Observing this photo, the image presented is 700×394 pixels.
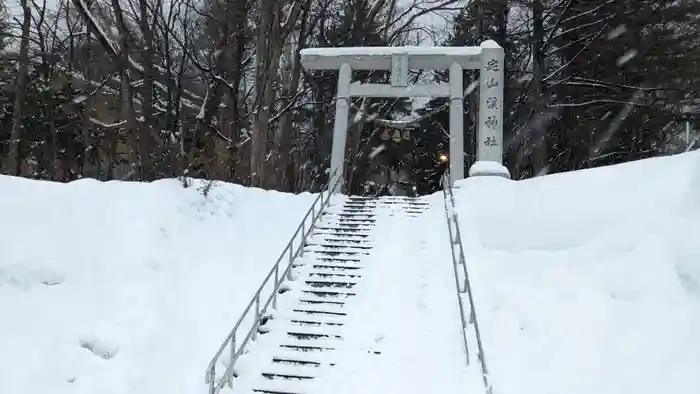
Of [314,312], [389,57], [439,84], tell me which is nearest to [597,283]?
[314,312]

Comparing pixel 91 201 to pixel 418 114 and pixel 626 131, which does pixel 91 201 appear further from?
pixel 418 114

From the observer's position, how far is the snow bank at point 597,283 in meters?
6.82

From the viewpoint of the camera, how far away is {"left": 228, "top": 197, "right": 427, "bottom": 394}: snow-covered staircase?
730cm

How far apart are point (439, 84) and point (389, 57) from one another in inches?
57.0

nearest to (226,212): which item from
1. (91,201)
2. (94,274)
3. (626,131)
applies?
(91,201)

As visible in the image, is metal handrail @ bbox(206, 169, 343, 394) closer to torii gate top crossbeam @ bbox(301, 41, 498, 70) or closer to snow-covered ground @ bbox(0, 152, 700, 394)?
snow-covered ground @ bbox(0, 152, 700, 394)

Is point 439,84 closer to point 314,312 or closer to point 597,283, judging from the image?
point 597,283

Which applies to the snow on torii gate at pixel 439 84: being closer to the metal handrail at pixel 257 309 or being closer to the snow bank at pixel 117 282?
the metal handrail at pixel 257 309

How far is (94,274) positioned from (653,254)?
7802mm

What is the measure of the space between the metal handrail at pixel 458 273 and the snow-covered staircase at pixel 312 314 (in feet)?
5.01

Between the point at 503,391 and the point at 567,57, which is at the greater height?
the point at 567,57

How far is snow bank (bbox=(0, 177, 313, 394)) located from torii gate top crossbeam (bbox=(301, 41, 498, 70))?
5.41m

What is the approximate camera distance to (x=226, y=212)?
1252 centimetres

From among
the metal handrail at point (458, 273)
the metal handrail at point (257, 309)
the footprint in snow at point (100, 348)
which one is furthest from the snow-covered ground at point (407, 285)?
the metal handrail at point (257, 309)
